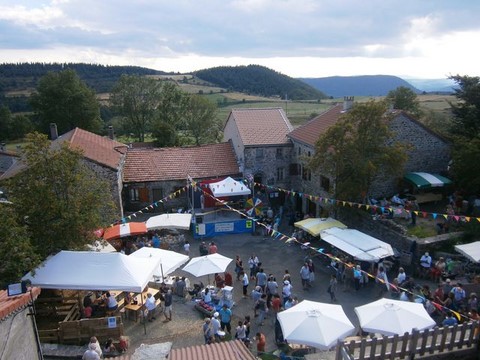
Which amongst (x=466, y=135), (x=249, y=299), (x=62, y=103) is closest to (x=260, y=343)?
(x=249, y=299)

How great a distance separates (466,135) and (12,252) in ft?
80.4

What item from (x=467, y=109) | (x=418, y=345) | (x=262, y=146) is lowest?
(x=418, y=345)

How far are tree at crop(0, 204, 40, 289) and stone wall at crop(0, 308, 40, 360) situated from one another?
13.4 feet

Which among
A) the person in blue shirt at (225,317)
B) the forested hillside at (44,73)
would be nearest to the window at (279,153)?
the person in blue shirt at (225,317)

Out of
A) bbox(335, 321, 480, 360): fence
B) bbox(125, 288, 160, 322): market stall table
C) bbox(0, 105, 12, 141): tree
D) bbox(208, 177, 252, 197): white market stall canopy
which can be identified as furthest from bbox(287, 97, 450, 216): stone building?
bbox(0, 105, 12, 141): tree

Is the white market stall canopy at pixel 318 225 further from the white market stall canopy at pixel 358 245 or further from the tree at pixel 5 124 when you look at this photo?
the tree at pixel 5 124

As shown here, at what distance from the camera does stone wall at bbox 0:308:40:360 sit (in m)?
6.91

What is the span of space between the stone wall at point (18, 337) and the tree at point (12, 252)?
160 inches

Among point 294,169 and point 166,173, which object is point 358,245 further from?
point 166,173

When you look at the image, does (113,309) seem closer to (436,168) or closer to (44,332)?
(44,332)

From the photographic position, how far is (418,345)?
833 centimetres

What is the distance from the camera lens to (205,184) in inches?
1030

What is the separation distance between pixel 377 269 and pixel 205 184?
Answer: 12.5 m

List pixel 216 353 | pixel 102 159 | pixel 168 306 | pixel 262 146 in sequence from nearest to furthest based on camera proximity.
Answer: pixel 216 353 → pixel 168 306 → pixel 102 159 → pixel 262 146
